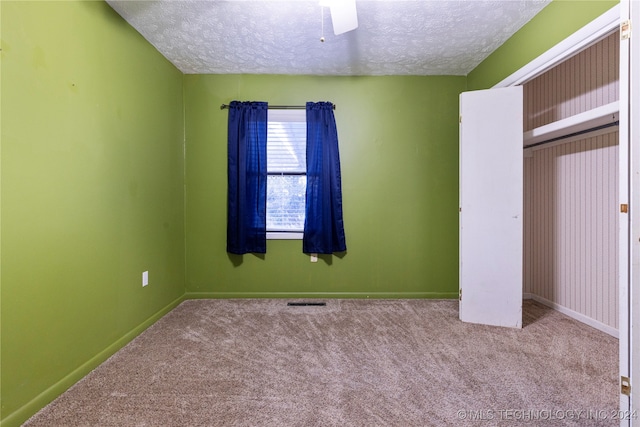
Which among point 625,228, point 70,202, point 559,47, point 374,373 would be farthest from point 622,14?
point 70,202

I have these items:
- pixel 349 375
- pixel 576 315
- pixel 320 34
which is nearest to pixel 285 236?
pixel 349 375

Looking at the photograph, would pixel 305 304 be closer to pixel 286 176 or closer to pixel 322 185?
pixel 322 185

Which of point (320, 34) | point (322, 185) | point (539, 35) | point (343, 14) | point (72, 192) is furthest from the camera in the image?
point (322, 185)

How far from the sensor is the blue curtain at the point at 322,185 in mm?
3023

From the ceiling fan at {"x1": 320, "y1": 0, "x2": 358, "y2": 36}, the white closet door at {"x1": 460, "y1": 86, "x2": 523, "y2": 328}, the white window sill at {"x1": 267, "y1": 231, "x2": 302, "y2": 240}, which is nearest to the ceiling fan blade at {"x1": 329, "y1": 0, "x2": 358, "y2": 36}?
the ceiling fan at {"x1": 320, "y1": 0, "x2": 358, "y2": 36}

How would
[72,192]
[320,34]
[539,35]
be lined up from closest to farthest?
[72,192], [539,35], [320,34]

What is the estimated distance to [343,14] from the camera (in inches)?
69.7

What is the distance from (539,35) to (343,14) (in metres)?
1.55

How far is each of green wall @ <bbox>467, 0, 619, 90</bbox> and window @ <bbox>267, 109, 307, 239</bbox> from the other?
1.92 meters

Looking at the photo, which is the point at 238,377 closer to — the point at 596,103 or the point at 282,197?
the point at 282,197

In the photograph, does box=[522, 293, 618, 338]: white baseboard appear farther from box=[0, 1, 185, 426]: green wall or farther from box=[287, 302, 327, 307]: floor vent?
box=[0, 1, 185, 426]: green wall

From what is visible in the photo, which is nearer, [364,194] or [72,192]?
[72,192]

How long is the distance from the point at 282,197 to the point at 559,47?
2629 mm

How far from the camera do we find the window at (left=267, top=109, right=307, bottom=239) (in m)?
3.13
